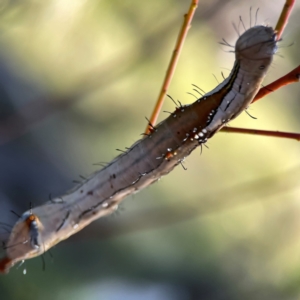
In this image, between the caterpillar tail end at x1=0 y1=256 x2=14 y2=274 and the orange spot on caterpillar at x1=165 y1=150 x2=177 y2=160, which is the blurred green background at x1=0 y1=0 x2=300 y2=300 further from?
the orange spot on caterpillar at x1=165 y1=150 x2=177 y2=160

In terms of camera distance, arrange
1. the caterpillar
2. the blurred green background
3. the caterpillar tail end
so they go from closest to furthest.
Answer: the caterpillar → the caterpillar tail end → the blurred green background

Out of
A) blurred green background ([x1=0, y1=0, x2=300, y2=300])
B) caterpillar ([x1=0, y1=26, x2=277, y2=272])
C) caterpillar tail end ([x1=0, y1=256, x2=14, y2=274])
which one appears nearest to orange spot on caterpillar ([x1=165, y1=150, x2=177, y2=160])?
caterpillar ([x1=0, y1=26, x2=277, y2=272])

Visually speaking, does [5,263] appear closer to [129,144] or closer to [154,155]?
[154,155]

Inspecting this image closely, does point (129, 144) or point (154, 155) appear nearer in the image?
point (154, 155)

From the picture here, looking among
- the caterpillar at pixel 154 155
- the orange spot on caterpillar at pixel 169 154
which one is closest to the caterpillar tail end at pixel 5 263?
the caterpillar at pixel 154 155

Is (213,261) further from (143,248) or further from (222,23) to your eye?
(222,23)

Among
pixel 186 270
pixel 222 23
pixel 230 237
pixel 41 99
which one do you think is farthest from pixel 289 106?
pixel 41 99

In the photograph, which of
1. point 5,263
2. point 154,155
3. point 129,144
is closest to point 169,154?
point 154,155

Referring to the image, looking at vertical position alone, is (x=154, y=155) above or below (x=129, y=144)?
below
